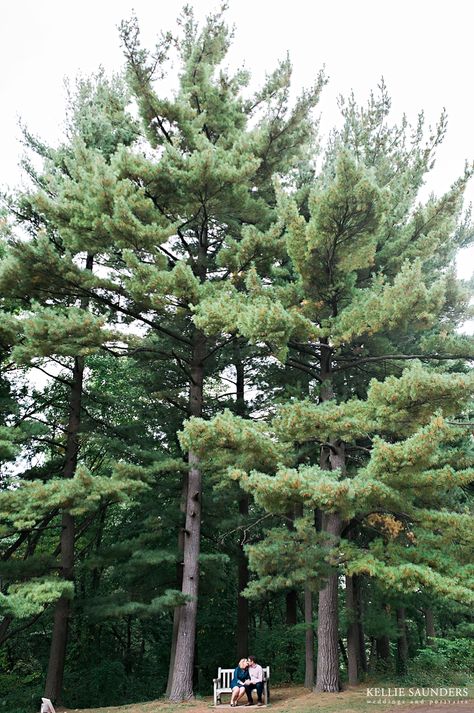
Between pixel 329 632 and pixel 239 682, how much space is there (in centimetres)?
173

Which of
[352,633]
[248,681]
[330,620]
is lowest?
[248,681]

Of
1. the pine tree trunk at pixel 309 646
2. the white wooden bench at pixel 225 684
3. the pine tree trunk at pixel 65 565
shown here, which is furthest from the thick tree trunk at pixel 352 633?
the pine tree trunk at pixel 65 565

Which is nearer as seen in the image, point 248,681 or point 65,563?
point 248,681

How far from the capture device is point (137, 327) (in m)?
14.5

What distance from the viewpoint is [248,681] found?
8.81 m

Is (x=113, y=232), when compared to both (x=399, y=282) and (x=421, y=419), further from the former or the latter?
(x=421, y=419)

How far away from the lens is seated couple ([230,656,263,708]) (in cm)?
876

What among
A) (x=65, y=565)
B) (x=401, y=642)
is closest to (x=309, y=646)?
(x=401, y=642)

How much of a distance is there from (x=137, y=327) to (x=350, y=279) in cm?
687

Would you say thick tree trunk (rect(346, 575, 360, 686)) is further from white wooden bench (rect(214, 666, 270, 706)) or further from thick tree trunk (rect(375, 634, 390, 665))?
thick tree trunk (rect(375, 634, 390, 665))

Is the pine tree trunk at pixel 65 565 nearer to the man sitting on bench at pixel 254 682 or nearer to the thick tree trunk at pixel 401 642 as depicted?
the man sitting on bench at pixel 254 682

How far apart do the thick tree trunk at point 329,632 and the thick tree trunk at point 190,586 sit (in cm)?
245

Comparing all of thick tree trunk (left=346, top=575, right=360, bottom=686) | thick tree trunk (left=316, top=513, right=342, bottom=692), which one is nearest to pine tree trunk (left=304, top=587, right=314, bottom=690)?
thick tree trunk (left=346, top=575, right=360, bottom=686)

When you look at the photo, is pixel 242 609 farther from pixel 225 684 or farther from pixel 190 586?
pixel 190 586
